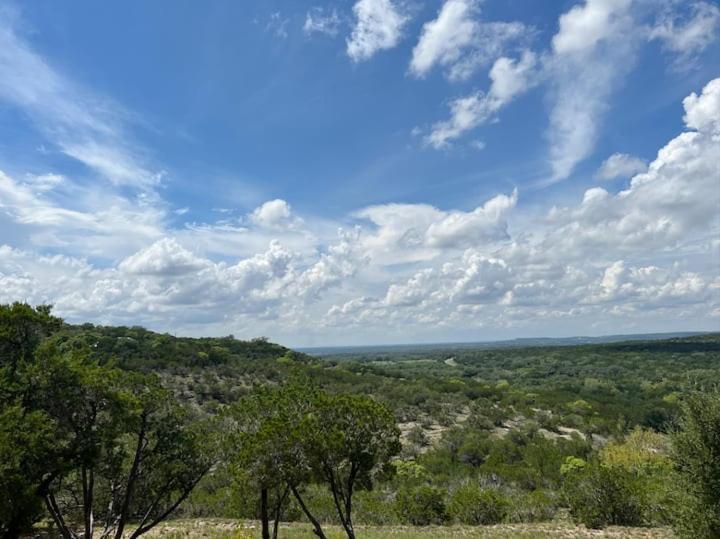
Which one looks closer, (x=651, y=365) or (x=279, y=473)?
(x=279, y=473)

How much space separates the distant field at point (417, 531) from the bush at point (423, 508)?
220 centimetres

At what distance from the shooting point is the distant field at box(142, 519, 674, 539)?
2377 cm

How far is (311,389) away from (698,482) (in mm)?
13654

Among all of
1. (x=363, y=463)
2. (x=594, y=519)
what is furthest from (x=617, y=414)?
(x=363, y=463)

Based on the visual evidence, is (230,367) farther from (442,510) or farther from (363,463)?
(363,463)

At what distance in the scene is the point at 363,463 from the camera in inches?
655

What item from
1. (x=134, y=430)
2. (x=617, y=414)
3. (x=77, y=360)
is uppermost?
(x=77, y=360)

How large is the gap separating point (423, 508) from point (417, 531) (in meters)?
4.27

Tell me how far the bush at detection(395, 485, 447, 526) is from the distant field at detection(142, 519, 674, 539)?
2.20m

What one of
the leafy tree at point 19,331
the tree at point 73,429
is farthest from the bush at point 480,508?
the leafy tree at point 19,331

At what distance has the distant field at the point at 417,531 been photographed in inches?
936

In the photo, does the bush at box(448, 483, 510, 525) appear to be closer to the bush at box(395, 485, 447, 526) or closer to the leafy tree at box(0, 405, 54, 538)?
the bush at box(395, 485, 447, 526)

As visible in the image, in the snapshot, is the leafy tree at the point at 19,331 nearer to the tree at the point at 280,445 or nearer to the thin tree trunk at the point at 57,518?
the thin tree trunk at the point at 57,518

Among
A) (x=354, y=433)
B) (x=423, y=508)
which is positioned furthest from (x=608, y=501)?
(x=354, y=433)
